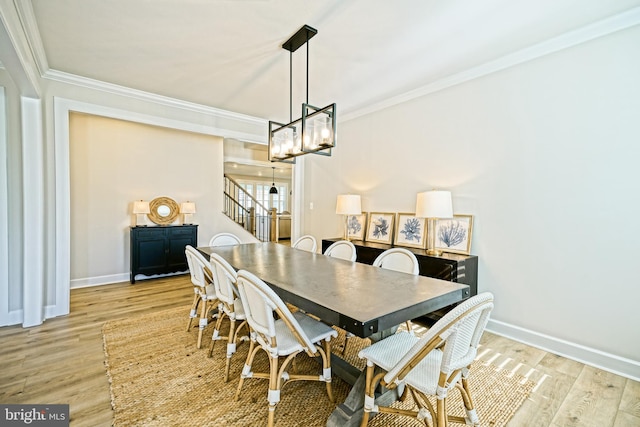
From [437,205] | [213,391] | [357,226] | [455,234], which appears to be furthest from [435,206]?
[213,391]

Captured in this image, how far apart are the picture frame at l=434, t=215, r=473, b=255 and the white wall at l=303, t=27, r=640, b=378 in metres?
0.09

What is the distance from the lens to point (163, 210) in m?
5.04

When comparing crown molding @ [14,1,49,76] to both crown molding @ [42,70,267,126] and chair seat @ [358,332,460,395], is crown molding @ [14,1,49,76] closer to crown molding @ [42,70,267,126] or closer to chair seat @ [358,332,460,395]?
crown molding @ [42,70,267,126]

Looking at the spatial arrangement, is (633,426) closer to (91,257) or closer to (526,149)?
(526,149)

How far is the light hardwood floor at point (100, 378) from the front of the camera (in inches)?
70.3

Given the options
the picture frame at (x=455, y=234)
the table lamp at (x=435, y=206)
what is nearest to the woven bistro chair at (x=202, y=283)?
the table lamp at (x=435, y=206)

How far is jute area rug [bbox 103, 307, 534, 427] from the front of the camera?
1736 millimetres

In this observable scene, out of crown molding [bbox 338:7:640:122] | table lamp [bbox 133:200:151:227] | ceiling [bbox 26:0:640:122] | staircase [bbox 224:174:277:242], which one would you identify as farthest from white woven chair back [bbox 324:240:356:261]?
staircase [bbox 224:174:277:242]

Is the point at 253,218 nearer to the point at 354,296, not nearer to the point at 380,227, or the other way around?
the point at 380,227

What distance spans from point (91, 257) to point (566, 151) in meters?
6.21

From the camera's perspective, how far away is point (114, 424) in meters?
1.68

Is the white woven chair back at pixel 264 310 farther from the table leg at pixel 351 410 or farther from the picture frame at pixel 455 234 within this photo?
the picture frame at pixel 455 234

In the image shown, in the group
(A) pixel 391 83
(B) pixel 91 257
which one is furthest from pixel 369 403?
(B) pixel 91 257

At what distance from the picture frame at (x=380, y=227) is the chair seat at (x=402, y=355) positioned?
2176mm
